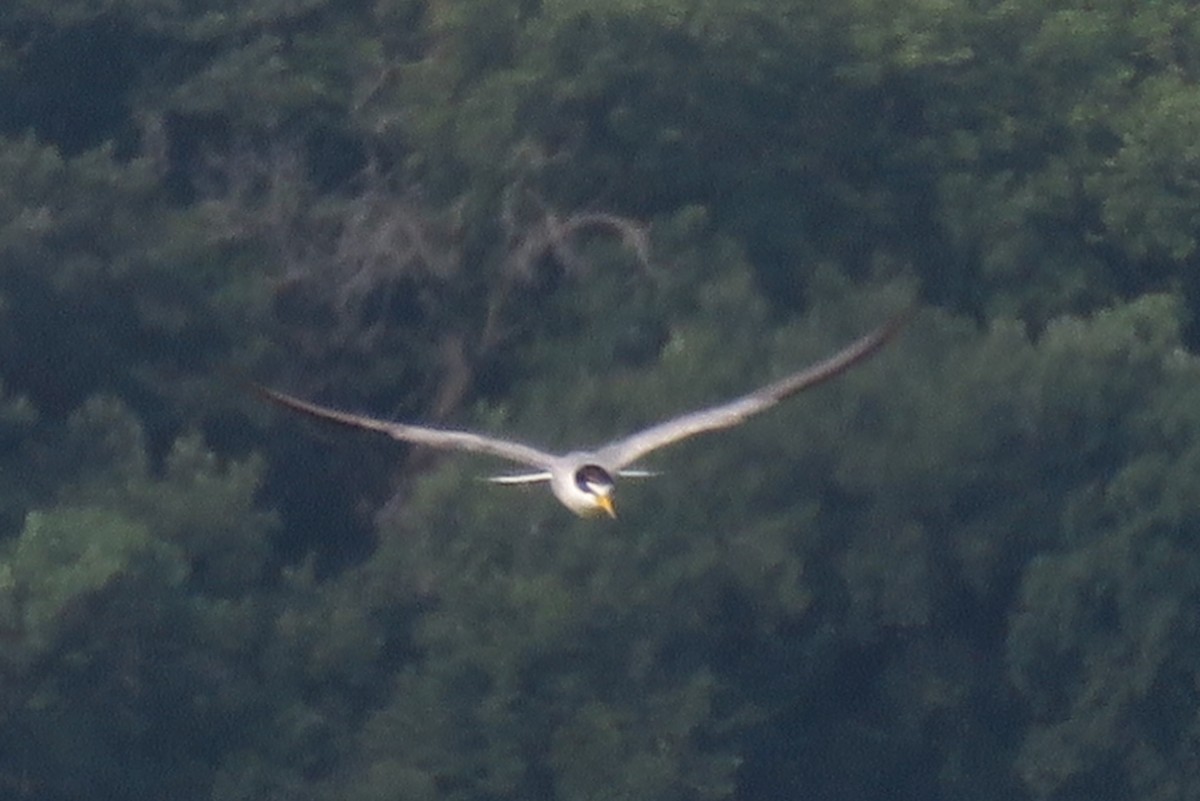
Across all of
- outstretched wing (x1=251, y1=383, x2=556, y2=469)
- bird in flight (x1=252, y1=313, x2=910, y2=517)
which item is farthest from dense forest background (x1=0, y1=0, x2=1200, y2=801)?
outstretched wing (x1=251, y1=383, x2=556, y2=469)

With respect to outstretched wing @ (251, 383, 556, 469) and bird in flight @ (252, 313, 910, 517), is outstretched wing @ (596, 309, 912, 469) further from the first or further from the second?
outstretched wing @ (251, 383, 556, 469)

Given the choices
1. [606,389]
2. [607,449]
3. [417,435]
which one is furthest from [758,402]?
[606,389]

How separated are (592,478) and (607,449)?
0.38 feet

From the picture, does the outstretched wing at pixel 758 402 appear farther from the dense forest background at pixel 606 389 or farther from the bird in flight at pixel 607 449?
the dense forest background at pixel 606 389

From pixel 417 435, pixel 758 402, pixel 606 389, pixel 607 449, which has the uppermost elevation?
pixel 606 389

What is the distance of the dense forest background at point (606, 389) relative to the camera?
78.0 ft

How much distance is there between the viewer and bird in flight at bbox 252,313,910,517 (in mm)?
11758

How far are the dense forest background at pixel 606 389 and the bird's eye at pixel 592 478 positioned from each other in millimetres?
10648

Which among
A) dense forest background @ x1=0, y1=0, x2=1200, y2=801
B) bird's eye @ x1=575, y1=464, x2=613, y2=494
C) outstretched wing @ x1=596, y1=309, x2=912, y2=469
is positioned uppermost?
dense forest background @ x1=0, y1=0, x2=1200, y2=801

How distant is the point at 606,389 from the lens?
24.3 metres

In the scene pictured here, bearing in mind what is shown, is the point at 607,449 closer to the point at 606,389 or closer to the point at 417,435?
the point at 417,435

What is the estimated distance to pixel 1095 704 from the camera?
2484cm

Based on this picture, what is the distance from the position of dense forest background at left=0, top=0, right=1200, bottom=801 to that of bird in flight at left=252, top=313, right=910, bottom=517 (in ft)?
34.9

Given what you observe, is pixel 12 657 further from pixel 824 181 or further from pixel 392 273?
pixel 824 181
